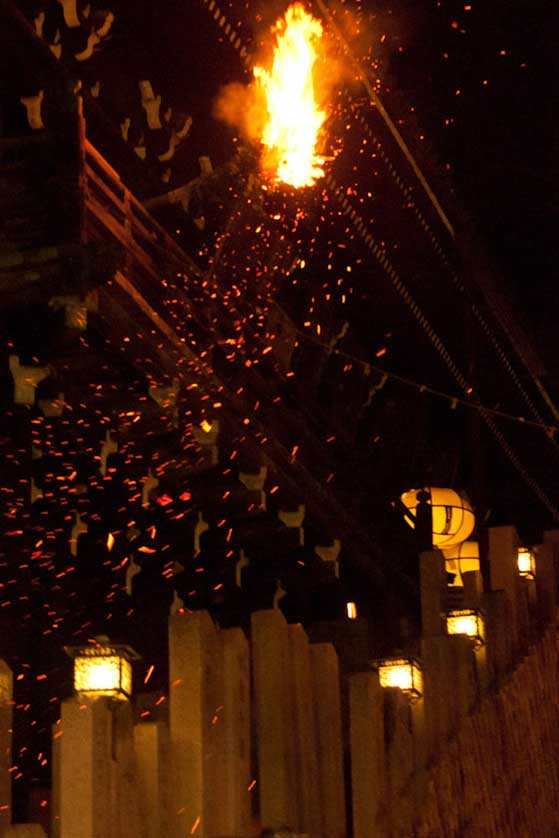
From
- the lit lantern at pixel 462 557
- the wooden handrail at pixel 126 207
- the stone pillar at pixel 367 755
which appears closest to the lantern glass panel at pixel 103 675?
the stone pillar at pixel 367 755

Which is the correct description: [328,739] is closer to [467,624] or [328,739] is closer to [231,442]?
[467,624]

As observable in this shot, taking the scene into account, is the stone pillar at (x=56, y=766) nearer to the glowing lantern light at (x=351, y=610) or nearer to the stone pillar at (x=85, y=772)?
the stone pillar at (x=85, y=772)

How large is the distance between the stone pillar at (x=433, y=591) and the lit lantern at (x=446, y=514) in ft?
11.9

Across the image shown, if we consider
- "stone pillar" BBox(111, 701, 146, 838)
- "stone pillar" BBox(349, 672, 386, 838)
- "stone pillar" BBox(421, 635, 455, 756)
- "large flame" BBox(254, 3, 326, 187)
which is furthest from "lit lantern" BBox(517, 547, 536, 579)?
"stone pillar" BBox(111, 701, 146, 838)

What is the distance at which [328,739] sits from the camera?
459 cm

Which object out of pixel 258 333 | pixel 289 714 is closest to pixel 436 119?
pixel 258 333

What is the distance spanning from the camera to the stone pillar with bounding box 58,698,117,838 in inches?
130

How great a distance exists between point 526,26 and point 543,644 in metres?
3.90

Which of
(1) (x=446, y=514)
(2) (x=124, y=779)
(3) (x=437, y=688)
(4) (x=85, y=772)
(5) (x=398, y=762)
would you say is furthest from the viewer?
(1) (x=446, y=514)

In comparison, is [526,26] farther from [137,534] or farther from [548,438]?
[548,438]

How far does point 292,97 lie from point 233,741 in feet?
13.9

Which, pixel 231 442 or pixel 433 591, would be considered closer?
pixel 433 591

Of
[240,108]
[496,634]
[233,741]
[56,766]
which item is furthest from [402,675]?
[240,108]

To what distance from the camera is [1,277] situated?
5117 millimetres
